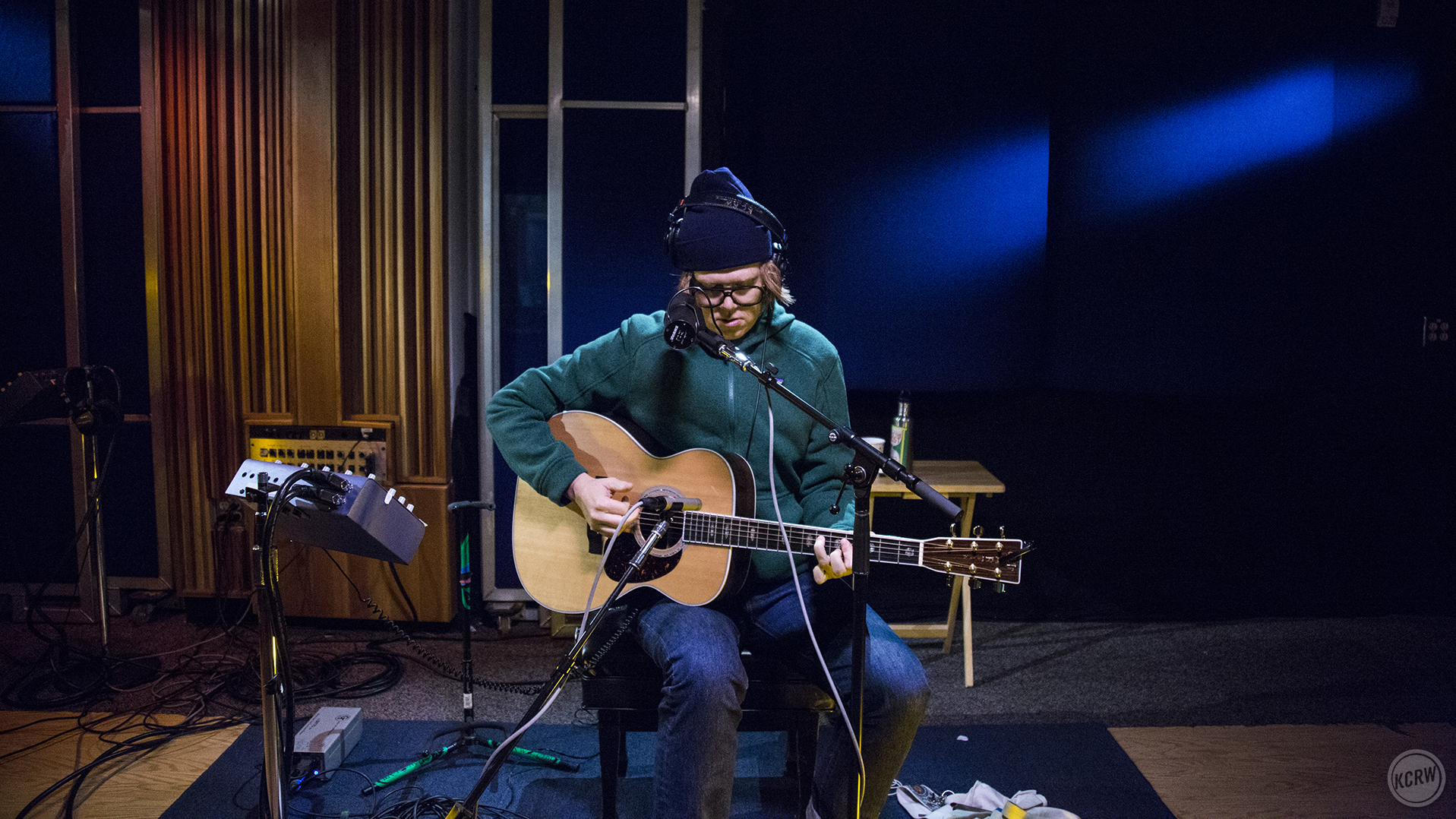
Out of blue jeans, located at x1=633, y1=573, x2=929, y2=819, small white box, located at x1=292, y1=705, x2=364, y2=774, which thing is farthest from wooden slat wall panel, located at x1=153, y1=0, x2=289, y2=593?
blue jeans, located at x1=633, y1=573, x2=929, y2=819

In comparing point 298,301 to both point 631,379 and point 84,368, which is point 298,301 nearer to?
point 84,368

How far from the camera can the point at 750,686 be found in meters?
2.16

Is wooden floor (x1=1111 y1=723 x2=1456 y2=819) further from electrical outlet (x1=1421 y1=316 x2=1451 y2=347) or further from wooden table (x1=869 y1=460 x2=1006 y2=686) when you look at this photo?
electrical outlet (x1=1421 y1=316 x2=1451 y2=347)

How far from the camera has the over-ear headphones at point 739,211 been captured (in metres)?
2.23

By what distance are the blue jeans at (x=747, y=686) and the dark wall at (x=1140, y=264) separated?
170cm

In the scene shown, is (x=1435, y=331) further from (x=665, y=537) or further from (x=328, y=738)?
(x=328, y=738)

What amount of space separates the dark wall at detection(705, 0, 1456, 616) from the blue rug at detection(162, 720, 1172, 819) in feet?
3.84

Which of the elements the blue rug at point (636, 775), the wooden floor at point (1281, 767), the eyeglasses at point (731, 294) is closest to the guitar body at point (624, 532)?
the eyeglasses at point (731, 294)

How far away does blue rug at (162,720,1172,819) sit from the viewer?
96.0 inches

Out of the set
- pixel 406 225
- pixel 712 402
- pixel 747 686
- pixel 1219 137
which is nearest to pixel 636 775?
pixel 747 686

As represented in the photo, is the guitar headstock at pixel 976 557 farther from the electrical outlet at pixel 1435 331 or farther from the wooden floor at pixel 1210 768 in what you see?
the electrical outlet at pixel 1435 331

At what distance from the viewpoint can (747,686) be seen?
6.71 ft

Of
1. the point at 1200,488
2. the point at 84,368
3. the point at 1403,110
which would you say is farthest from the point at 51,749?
the point at 1403,110

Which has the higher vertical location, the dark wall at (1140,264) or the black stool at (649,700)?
the dark wall at (1140,264)
